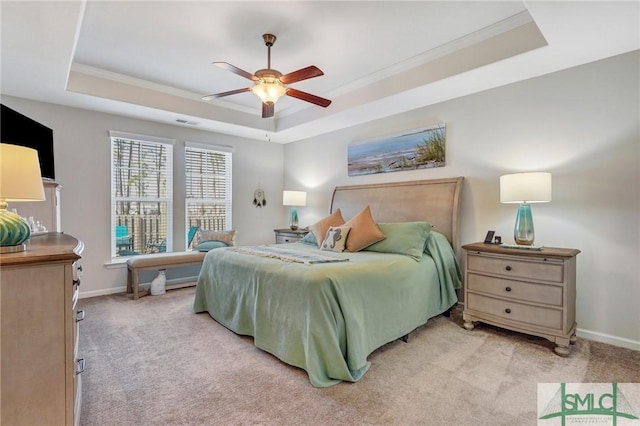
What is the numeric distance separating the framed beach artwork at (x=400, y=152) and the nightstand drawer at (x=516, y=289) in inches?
58.6

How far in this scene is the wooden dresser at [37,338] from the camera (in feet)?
3.93

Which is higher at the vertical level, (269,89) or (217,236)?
(269,89)

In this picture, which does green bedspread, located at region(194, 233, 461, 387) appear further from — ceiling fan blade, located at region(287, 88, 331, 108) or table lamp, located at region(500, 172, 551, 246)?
ceiling fan blade, located at region(287, 88, 331, 108)

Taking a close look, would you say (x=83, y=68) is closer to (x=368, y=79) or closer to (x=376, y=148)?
(x=368, y=79)

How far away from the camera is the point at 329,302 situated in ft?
6.68

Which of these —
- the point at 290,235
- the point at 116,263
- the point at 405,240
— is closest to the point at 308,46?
the point at 405,240

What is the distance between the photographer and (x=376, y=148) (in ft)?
14.4

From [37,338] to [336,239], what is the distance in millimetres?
2502

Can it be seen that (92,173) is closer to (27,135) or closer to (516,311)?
(27,135)

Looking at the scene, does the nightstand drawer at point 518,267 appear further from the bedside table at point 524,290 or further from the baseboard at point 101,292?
the baseboard at point 101,292

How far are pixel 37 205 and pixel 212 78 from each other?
7.28ft

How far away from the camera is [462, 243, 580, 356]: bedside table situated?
2.42 metres

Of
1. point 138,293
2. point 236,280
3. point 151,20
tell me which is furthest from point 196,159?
point 236,280
